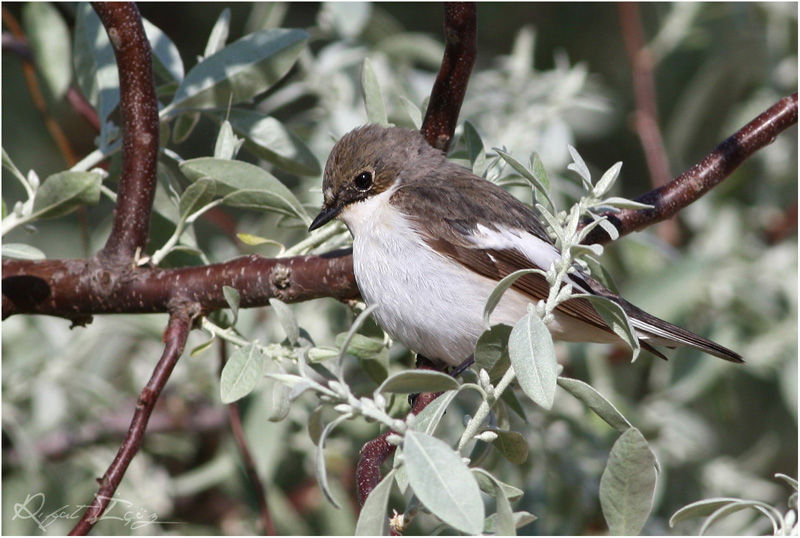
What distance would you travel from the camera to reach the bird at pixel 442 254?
2.44 metres

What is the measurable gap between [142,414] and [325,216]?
0.94 m

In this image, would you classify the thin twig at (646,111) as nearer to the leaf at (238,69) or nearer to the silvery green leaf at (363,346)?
the leaf at (238,69)

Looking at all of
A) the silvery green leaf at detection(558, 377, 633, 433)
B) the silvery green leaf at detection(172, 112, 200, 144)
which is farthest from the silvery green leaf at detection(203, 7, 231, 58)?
the silvery green leaf at detection(558, 377, 633, 433)

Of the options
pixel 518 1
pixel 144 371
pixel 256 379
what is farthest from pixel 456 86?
pixel 518 1

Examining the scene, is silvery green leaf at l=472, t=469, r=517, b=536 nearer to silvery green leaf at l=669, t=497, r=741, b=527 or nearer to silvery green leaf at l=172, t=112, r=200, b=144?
silvery green leaf at l=669, t=497, r=741, b=527

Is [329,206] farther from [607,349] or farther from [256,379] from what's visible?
[607,349]

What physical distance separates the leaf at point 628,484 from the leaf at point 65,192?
4.97 ft

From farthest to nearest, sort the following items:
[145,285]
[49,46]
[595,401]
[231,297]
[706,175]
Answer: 1. [49,46]
2. [706,175]
3. [145,285]
4. [231,297]
5. [595,401]

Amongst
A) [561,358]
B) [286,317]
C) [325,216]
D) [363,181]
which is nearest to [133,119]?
[325,216]

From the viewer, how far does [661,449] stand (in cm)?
374

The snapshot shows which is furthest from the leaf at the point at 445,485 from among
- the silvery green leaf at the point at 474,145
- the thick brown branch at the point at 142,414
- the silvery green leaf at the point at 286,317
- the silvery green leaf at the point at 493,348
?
the silvery green leaf at the point at 474,145

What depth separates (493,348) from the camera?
1704 mm

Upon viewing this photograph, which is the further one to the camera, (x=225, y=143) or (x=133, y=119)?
(x=225, y=143)

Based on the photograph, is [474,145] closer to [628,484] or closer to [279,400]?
[279,400]
